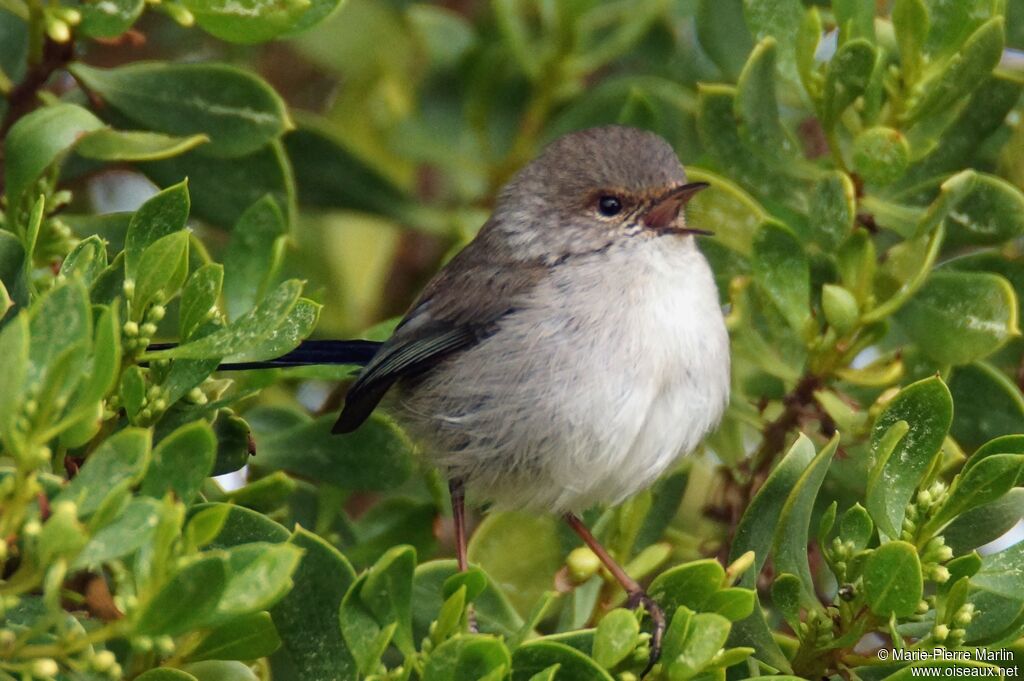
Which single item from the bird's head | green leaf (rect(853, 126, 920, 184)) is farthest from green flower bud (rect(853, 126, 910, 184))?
the bird's head

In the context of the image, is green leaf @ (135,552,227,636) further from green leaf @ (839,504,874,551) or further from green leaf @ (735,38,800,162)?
green leaf @ (735,38,800,162)

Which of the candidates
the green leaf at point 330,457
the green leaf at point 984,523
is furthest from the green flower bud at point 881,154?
the green leaf at point 330,457

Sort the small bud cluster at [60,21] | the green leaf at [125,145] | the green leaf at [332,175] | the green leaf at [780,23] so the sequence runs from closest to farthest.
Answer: the small bud cluster at [60,21]
the green leaf at [125,145]
the green leaf at [780,23]
the green leaf at [332,175]

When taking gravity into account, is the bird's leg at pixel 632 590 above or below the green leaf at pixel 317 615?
below

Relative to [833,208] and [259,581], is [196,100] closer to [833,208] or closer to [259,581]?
[833,208]

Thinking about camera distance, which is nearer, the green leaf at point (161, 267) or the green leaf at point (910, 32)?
the green leaf at point (161, 267)

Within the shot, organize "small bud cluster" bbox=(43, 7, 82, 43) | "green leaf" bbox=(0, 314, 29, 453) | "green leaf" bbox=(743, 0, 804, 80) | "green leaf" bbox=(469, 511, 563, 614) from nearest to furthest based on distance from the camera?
"green leaf" bbox=(0, 314, 29, 453), "small bud cluster" bbox=(43, 7, 82, 43), "green leaf" bbox=(743, 0, 804, 80), "green leaf" bbox=(469, 511, 563, 614)

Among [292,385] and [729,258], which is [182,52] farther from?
[729,258]

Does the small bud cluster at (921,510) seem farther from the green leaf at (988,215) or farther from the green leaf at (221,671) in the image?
the green leaf at (221,671)
